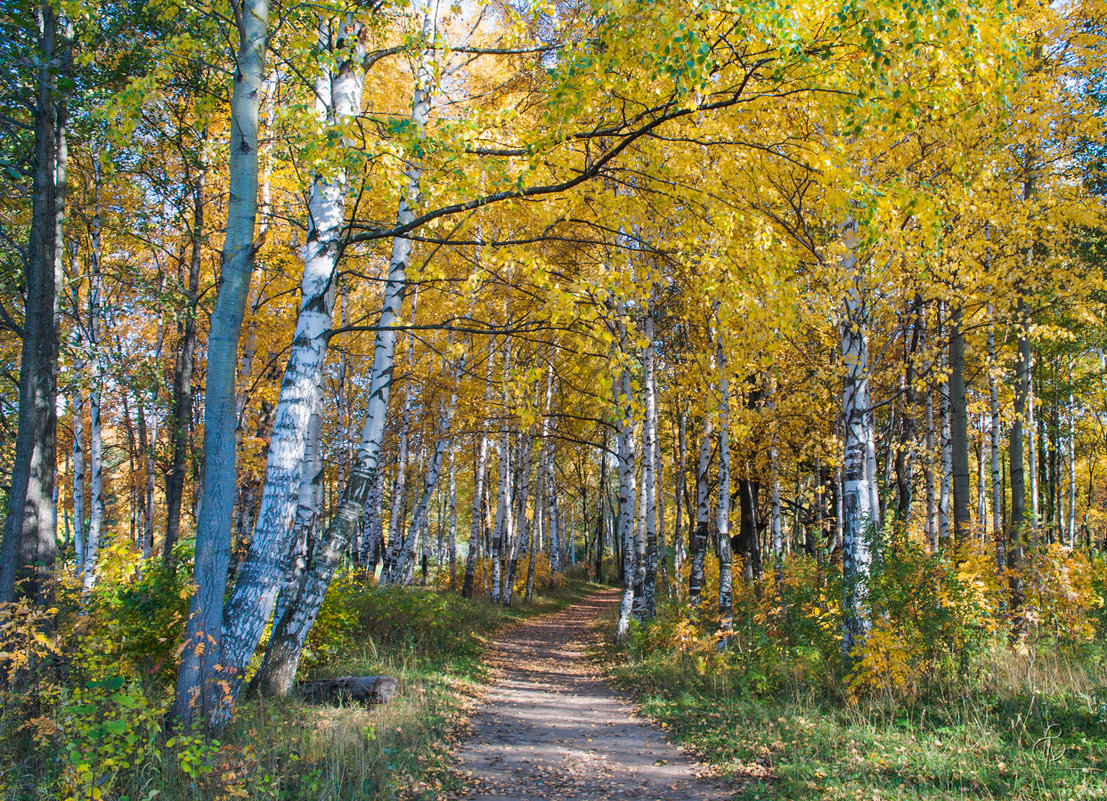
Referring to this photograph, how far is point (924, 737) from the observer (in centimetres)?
506

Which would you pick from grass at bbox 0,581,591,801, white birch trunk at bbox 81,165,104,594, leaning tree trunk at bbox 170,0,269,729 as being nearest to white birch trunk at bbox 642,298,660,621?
grass at bbox 0,581,591,801

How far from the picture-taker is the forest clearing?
4.23 m

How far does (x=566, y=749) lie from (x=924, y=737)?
3.18m

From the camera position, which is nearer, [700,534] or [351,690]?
[351,690]

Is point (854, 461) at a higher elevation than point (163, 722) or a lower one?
higher

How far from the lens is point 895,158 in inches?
316

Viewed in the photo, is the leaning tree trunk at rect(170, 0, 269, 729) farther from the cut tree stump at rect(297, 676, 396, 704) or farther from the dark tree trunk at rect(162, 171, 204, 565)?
the dark tree trunk at rect(162, 171, 204, 565)

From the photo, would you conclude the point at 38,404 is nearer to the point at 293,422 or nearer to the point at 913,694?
the point at 293,422

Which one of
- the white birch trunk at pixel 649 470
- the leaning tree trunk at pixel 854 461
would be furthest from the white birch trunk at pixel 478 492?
the leaning tree trunk at pixel 854 461

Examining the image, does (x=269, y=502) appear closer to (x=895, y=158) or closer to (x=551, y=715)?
(x=551, y=715)

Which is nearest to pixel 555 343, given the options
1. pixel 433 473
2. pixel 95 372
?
pixel 95 372

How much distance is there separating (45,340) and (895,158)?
33.4 ft

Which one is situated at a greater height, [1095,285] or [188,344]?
[1095,285]

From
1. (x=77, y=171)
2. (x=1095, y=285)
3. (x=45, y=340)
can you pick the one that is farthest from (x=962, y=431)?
(x=77, y=171)
